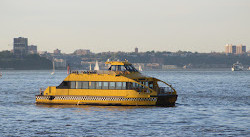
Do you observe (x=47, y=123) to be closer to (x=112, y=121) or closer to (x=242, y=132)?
(x=112, y=121)

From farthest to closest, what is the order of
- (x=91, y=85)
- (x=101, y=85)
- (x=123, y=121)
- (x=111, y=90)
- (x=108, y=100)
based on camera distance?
(x=91, y=85) → (x=101, y=85) → (x=111, y=90) → (x=108, y=100) → (x=123, y=121)

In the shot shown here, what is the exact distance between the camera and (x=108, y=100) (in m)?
50.2

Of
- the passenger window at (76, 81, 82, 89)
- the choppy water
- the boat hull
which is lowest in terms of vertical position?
the choppy water

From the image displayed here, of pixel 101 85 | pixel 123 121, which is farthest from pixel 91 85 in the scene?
pixel 123 121

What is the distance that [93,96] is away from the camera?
50938 mm

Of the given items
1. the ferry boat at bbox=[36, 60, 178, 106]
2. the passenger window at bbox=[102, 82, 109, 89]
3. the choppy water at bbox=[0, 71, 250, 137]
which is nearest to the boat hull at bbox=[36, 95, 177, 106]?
the ferry boat at bbox=[36, 60, 178, 106]

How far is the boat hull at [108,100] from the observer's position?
4962cm

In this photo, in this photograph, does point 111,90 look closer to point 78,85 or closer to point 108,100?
point 108,100

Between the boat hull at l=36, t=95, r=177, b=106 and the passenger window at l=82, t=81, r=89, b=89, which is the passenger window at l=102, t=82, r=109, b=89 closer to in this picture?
the boat hull at l=36, t=95, r=177, b=106

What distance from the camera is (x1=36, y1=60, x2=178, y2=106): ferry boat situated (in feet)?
163

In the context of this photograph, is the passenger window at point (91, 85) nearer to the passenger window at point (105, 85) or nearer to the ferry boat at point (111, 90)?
the ferry boat at point (111, 90)

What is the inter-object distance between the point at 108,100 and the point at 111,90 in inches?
44.0

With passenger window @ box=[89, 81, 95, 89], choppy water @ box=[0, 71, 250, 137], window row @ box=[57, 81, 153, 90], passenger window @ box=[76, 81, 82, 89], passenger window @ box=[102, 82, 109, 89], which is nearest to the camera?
choppy water @ box=[0, 71, 250, 137]

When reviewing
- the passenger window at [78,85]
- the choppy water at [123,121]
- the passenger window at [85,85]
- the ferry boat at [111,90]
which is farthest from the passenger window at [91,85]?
the choppy water at [123,121]
